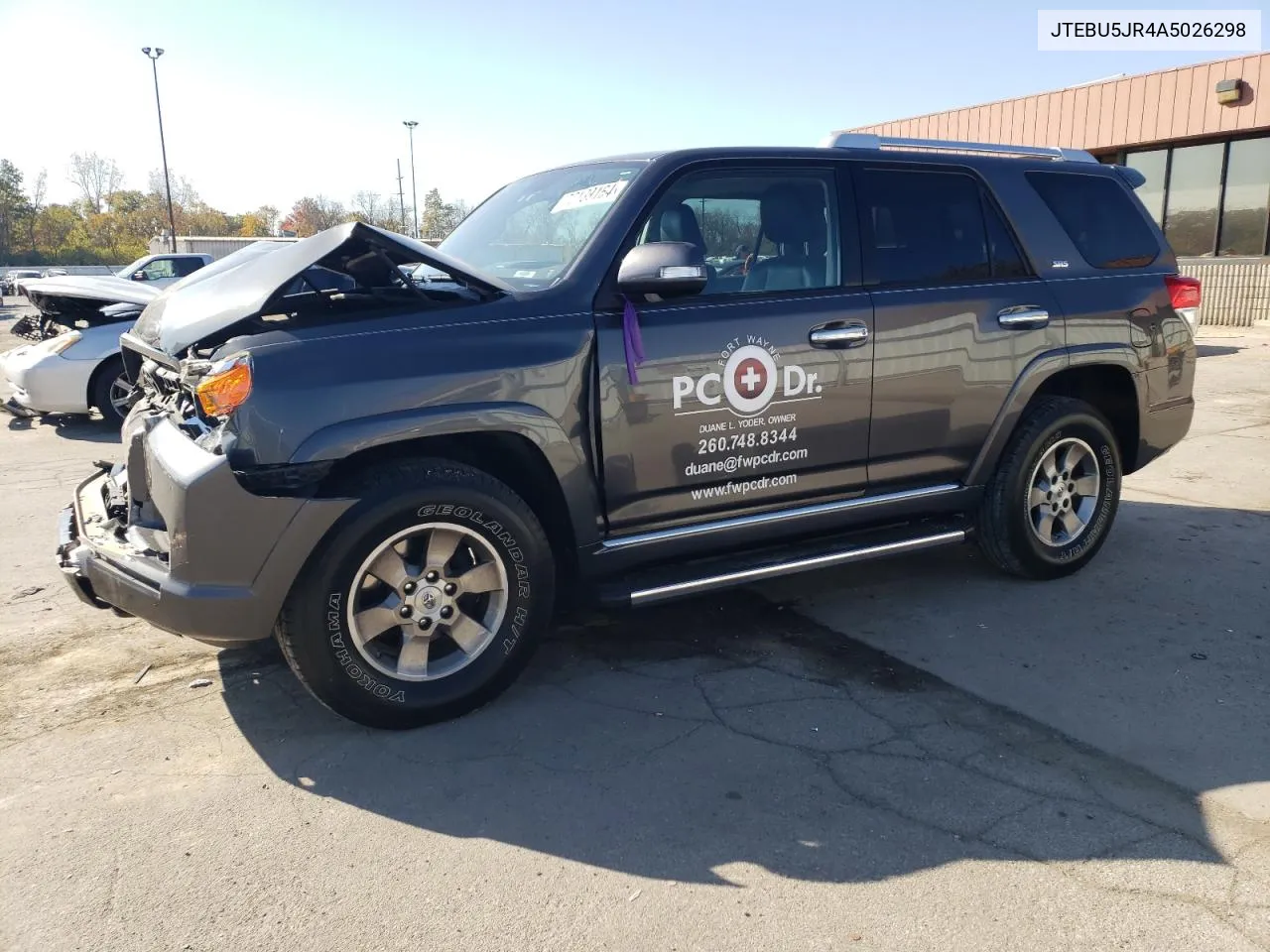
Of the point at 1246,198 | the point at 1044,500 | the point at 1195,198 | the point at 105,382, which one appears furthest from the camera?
the point at 1195,198

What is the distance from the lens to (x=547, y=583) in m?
3.52

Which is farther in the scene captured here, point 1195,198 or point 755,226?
point 1195,198

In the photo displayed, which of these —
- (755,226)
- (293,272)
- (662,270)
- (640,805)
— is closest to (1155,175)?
(755,226)

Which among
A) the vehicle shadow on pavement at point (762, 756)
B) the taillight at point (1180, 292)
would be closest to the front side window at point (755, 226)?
A: the vehicle shadow on pavement at point (762, 756)

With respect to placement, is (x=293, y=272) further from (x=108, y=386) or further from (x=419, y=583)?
(x=108, y=386)

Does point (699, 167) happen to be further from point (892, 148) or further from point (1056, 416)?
point (1056, 416)

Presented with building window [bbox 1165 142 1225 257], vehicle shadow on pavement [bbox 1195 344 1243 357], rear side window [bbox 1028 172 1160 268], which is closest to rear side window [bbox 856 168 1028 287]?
rear side window [bbox 1028 172 1160 268]

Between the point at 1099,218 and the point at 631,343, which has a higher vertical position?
the point at 1099,218

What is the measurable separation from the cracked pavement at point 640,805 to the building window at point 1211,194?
650 inches

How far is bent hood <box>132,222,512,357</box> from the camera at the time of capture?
10.6ft

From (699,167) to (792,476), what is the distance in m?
1.32

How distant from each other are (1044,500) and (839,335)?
1612 millimetres

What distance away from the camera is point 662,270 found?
342 centimetres

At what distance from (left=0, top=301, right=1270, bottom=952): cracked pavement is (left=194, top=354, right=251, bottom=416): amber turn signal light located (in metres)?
1.17
